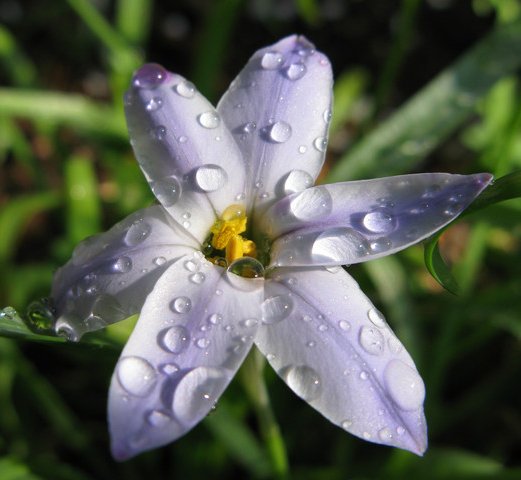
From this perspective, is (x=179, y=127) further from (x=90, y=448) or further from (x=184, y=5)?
(x=184, y=5)

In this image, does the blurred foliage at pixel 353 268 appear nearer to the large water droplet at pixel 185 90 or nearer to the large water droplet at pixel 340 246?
the large water droplet at pixel 340 246

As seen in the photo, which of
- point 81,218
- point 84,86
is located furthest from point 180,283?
point 84,86

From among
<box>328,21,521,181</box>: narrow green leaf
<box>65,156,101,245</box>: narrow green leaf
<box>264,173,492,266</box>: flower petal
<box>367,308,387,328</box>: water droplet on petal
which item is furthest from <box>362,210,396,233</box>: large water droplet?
<box>65,156,101,245</box>: narrow green leaf

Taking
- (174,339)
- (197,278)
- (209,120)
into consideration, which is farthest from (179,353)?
(209,120)

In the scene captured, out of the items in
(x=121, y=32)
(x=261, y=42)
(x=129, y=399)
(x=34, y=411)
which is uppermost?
(x=129, y=399)

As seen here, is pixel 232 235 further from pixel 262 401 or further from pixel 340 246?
pixel 262 401

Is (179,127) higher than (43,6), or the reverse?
(179,127)
